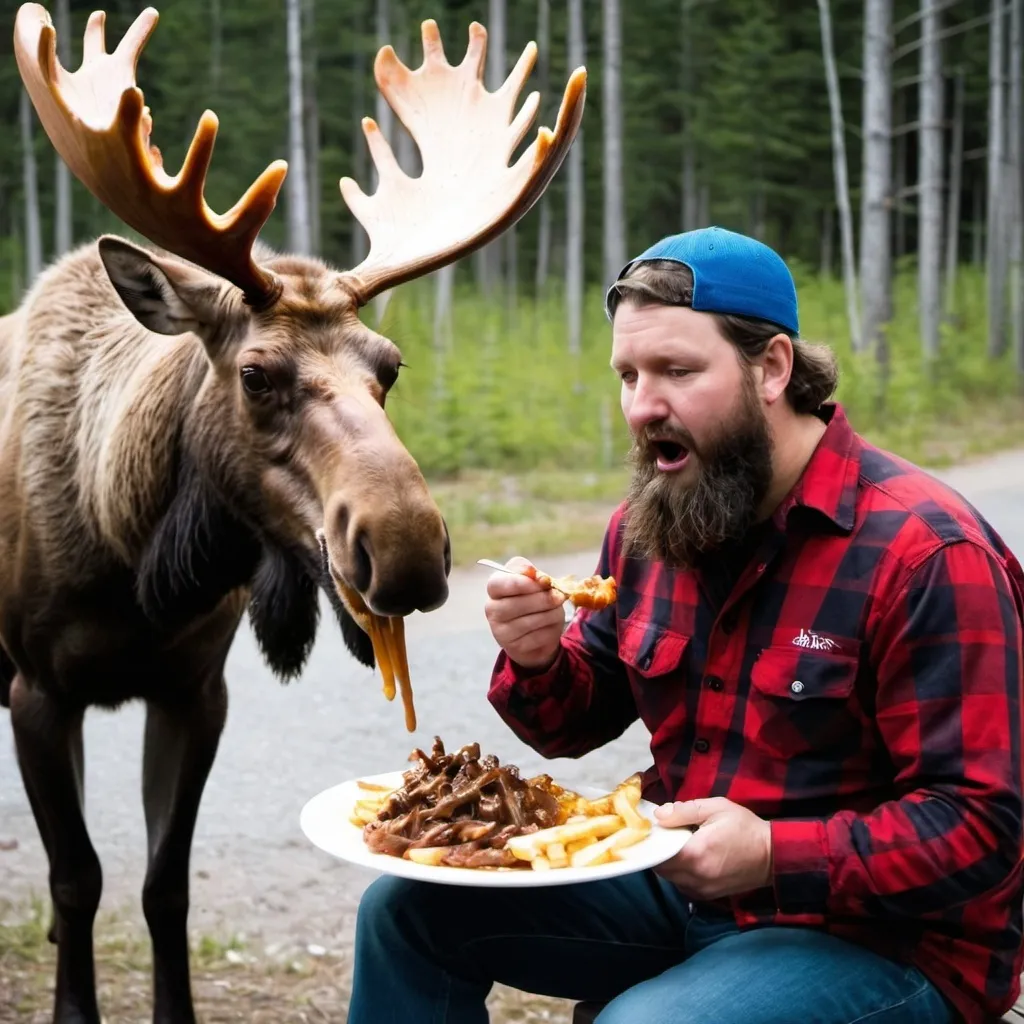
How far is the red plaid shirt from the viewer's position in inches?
86.4

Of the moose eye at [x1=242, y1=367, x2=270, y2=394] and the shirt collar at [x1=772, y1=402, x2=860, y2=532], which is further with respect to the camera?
the moose eye at [x1=242, y1=367, x2=270, y2=394]

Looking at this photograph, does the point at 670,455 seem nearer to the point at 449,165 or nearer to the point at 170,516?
the point at 170,516

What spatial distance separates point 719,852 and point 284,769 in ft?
14.5

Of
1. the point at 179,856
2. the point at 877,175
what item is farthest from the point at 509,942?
the point at 877,175

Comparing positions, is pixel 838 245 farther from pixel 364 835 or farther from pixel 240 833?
pixel 364 835

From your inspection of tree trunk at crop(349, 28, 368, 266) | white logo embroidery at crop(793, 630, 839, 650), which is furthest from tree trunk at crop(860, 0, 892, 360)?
white logo embroidery at crop(793, 630, 839, 650)

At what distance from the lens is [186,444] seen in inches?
133

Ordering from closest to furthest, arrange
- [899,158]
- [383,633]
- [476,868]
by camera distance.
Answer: [476,868] < [383,633] < [899,158]

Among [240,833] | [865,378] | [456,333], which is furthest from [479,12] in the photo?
[240,833]

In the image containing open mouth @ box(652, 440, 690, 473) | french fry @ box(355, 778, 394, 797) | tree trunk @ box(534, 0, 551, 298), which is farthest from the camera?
tree trunk @ box(534, 0, 551, 298)

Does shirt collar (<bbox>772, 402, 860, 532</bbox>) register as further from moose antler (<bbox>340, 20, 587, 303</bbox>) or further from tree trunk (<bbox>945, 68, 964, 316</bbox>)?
tree trunk (<bbox>945, 68, 964, 316</bbox>)

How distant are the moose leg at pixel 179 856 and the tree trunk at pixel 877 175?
44.0 ft

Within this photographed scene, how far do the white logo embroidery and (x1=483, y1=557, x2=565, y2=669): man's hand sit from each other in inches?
19.0

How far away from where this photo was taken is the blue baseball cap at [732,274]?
2467 mm
